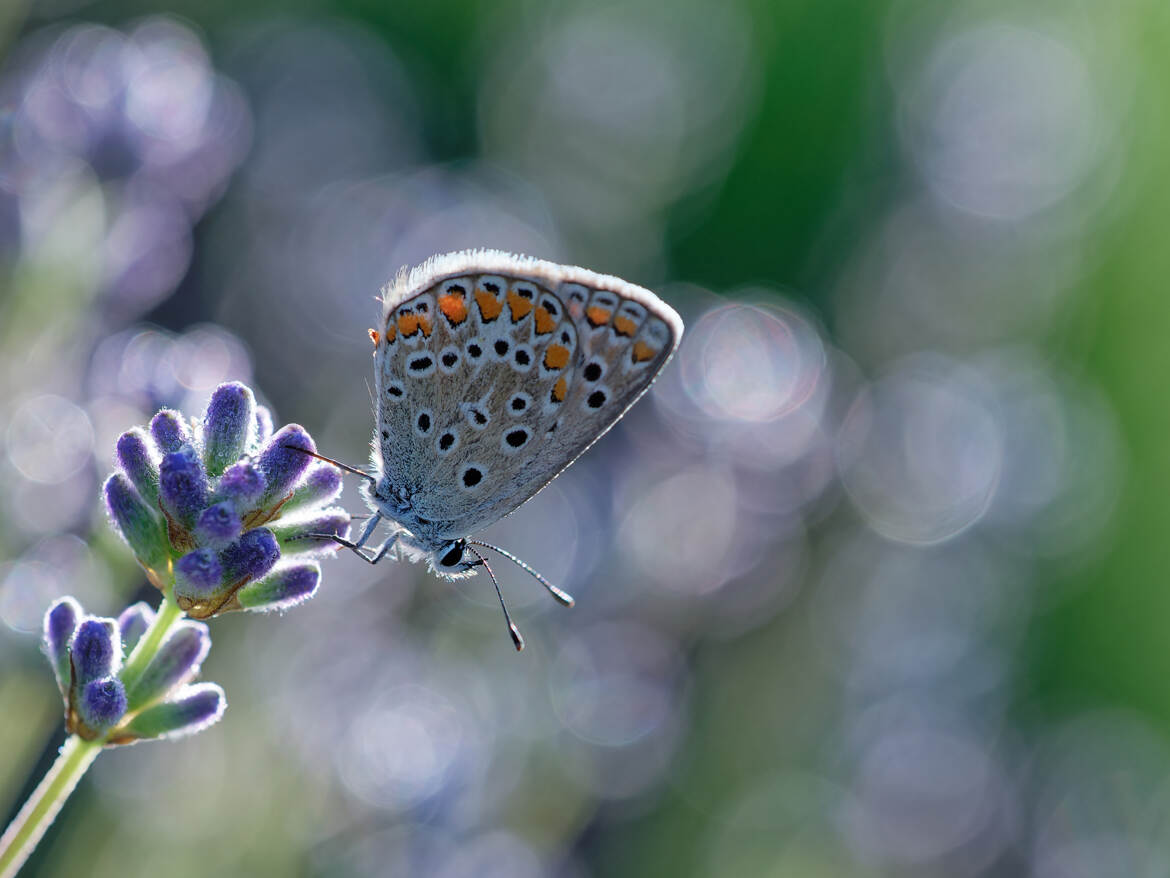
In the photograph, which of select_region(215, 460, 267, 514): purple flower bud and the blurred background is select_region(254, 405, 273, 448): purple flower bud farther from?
the blurred background

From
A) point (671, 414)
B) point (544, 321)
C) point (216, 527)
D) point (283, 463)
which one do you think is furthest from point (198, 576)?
point (671, 414)

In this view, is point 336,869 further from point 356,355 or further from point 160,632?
point 356,355

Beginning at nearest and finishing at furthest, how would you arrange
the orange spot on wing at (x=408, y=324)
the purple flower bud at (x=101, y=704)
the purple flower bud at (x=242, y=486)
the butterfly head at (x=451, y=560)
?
the purple flower bud at (x=101, y=704) → the purple flower bud at (x=242, y=486) → the orange spot on wing at (x=408, y=324) → the butterfly head at (x=451, y=560)

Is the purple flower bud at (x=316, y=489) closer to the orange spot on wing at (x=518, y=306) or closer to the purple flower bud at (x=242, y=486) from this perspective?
the purple flower bud at (x=242, y=486)

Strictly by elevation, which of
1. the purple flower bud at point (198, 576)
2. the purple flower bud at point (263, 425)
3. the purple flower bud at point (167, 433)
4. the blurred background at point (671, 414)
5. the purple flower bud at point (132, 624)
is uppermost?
the purple flower bud at point (167, 433)

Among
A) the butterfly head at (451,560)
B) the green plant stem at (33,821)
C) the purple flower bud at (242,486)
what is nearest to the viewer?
the green plant stem at (33,821)

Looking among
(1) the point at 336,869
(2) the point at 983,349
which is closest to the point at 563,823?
(1) the point at 336,869

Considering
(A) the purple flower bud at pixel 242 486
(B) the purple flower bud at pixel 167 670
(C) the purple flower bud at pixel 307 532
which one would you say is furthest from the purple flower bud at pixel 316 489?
(B) the purple flower bud at pixel 167 670
